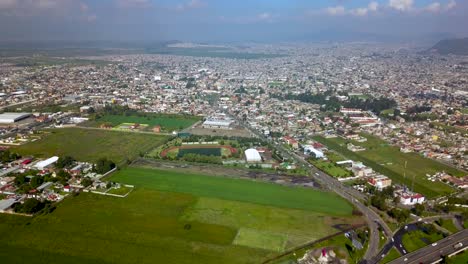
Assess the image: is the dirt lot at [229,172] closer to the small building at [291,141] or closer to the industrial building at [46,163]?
the industrial building at [46,163]

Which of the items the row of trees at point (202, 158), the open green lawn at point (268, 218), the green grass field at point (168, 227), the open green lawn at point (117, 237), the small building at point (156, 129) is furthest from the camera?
the small building at point (156, 129)

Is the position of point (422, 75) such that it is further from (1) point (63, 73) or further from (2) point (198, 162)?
(1) point (63, 73)

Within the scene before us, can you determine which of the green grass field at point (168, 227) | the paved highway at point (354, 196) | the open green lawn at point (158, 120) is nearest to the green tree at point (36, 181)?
the green grass field at point (168, 227)

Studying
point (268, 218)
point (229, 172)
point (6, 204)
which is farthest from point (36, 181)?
point (268, 218)

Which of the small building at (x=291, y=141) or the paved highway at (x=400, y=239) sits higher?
the small building at (x=291, y=141)

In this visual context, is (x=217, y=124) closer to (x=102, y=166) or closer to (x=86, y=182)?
(x=102, y=166)

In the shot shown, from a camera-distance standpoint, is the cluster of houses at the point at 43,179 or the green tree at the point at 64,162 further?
the green tree at the point at 64,162

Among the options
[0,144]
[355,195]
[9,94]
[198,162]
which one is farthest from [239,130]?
[9,94]
